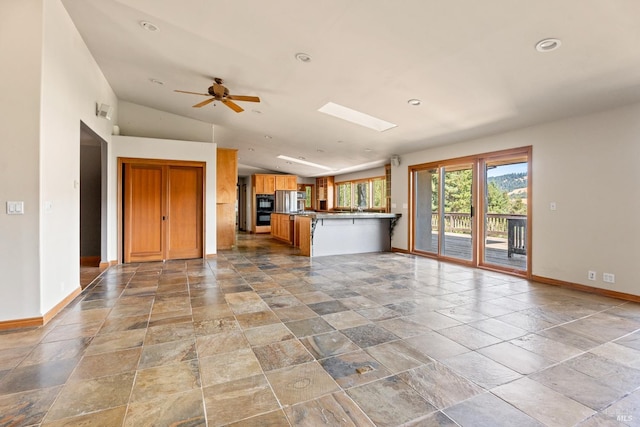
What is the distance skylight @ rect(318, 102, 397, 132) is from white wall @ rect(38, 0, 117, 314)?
3.39m

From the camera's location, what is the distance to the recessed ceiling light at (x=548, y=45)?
108 inches

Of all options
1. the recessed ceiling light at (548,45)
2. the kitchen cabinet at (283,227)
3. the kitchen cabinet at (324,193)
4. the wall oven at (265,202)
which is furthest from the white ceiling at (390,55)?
the kitchen cabinet at (324,193)

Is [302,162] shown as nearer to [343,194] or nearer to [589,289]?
[343,194]

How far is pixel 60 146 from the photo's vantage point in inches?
134

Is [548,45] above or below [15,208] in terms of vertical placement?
above

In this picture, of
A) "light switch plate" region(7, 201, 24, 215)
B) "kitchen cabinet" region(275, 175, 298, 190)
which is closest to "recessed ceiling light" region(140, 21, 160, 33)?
"light switch plate" region(7, 201, 24, 215)

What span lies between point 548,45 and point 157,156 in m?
6.28

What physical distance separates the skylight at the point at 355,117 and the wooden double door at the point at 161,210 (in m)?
2.99

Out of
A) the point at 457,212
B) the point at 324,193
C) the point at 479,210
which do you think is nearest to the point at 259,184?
the point at 324,193

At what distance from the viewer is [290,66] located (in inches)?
152

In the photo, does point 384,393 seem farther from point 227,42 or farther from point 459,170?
point 459,170

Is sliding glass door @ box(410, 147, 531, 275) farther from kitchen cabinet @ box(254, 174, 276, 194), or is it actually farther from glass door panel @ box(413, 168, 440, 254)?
kitchen cabinet @ box(254, 174, 276, 194)

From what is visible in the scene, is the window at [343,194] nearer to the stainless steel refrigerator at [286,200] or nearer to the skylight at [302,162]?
the skylight at [302,162]

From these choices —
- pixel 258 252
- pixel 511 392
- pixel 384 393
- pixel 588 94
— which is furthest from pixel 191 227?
pixel 588 94
